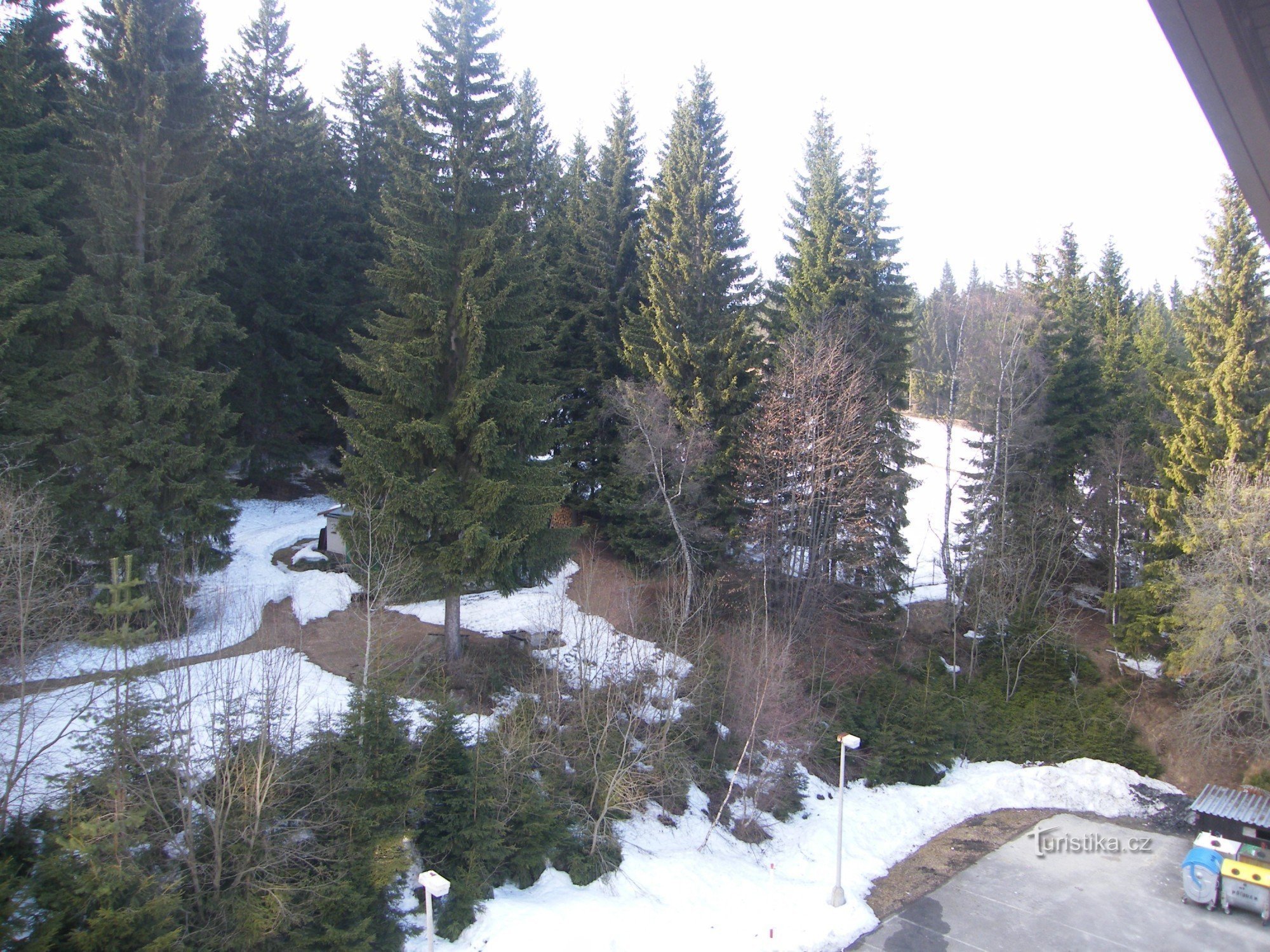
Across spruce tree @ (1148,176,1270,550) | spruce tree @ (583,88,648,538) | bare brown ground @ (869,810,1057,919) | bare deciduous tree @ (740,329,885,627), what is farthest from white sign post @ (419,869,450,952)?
spruce tree @ (1148,176,1270,550)

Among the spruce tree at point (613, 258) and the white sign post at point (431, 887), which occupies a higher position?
the spruce tree at point (613, 258)

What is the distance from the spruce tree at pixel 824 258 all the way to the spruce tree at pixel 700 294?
202cm

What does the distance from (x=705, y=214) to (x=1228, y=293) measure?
16.9 m

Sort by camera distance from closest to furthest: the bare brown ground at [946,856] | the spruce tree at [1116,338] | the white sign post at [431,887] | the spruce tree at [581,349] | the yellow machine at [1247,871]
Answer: the white sign post at [431,887] → the yellow machine at [1247,871] → the bare brown ground at [946,856] → the spruce tree at [581,349] → the spruce tree at [1116,338]

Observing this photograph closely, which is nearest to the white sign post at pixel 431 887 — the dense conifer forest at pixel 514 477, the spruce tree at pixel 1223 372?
the dense conifer forest at pixel 514 477

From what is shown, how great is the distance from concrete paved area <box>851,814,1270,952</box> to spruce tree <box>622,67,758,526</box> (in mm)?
12294

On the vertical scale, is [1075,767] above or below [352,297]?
below

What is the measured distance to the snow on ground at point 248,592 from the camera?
55.0 feet

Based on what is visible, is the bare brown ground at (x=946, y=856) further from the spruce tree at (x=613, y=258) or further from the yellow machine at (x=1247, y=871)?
the spruce tree at (x=613, y=258)

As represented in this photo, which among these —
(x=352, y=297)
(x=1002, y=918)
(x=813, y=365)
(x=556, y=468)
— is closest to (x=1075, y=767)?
(x=1002, y=918)

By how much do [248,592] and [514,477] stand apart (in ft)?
26.6

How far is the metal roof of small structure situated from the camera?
18375 millimetres

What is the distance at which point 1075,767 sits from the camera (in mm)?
23453

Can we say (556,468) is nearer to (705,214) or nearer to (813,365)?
(813,365)
